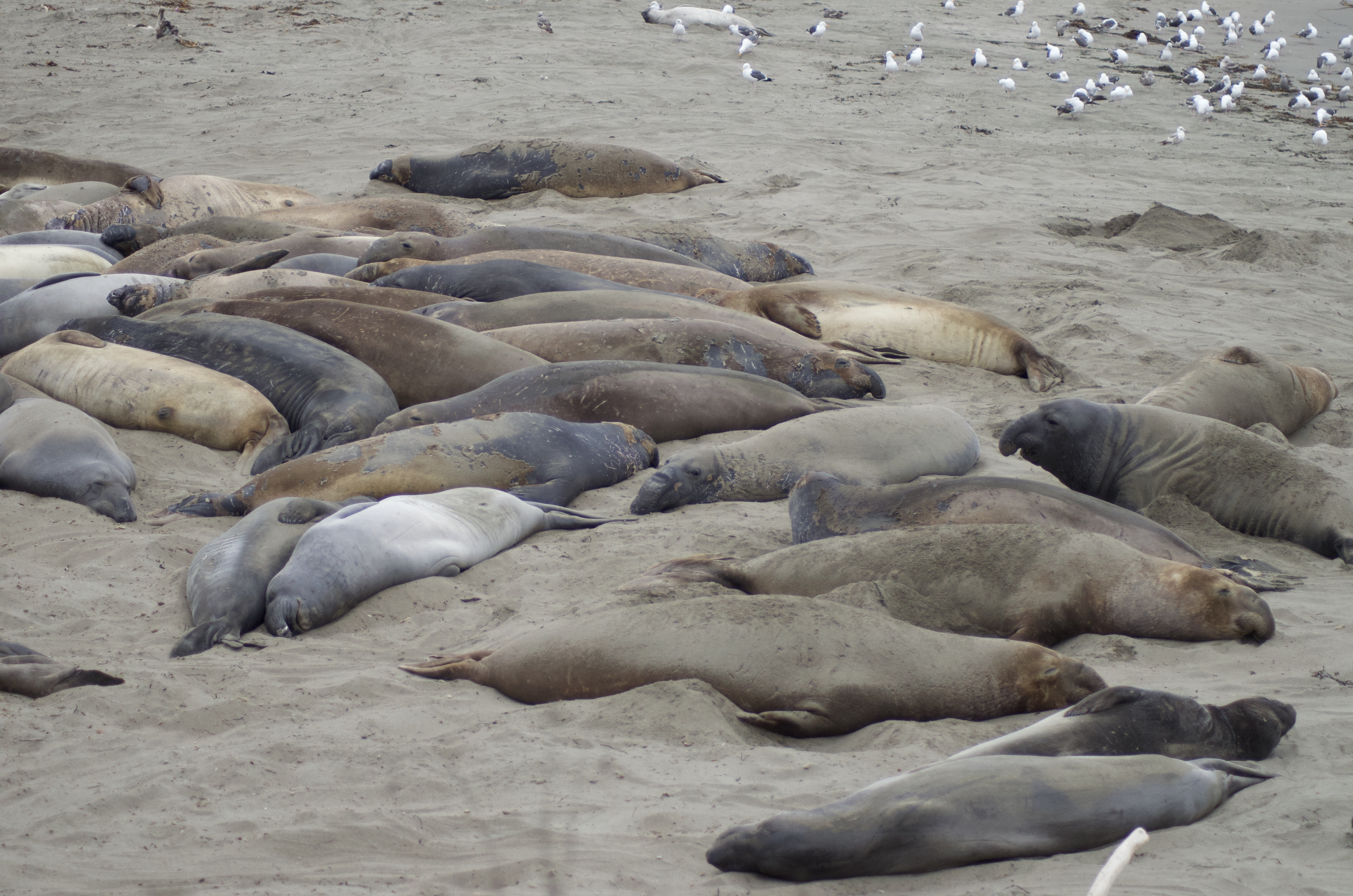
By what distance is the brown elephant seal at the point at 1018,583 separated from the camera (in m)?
3.23

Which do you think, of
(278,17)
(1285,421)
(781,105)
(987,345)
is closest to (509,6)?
(278,17)

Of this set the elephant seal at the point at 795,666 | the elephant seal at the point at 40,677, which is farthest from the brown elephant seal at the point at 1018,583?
the elephant seal at the point at 40,677

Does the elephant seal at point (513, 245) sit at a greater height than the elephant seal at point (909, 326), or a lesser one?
greater

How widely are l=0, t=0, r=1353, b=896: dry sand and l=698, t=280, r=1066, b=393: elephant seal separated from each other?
0.16 metres

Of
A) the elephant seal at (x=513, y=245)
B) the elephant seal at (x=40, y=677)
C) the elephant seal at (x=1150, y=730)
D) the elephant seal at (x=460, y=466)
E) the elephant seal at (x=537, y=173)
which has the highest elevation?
the elephant seal at (x=537, y=173)

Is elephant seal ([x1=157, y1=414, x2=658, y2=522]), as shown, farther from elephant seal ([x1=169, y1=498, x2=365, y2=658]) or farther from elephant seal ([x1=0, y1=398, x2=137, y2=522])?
elephant seal ([x1=169, y1=498, x2=365, y2=658])

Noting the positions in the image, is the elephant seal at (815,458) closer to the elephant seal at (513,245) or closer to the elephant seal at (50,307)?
the elephant seal at (513,245)

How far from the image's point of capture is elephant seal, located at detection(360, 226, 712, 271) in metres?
6.83

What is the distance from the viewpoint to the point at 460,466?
172 inches

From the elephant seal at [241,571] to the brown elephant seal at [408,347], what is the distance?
4.60 ft

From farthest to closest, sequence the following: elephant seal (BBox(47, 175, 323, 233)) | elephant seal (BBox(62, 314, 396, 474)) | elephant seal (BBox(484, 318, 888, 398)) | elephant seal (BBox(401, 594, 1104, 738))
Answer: elephant seal (BBox(47, 175, 323, 233)), elephant seal (BBox(484, 318, 888, 398)), elephant seal (BBox(62, 314, 396, 474)), elephant seal (BBox(401, 594, 1104, 738))

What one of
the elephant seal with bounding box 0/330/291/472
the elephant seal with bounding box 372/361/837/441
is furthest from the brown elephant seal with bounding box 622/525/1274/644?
the elephant seal with bounding box 0/330/291/472

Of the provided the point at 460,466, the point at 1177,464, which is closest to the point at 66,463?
the point at 460,466

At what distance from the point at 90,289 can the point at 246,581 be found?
132 inches
